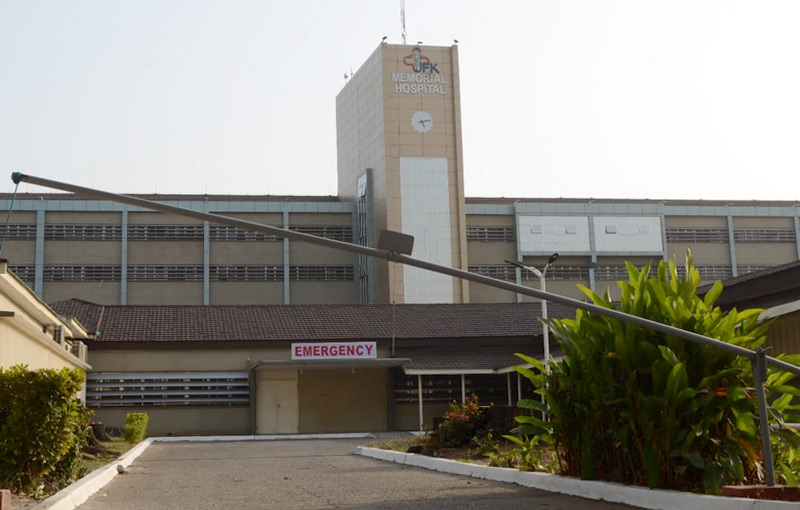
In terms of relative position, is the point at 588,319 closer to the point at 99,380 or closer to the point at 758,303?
the point at 758,303

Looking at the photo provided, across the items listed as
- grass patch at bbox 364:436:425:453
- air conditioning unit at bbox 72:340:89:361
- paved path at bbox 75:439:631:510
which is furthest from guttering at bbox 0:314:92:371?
grass patch at bbox 364:436:425:453

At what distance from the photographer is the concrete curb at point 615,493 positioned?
10.2m

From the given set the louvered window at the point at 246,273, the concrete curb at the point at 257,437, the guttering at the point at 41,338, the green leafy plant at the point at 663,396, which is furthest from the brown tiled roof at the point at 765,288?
the louvered window at the point at 246,273

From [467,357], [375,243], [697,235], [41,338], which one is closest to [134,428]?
[41,338]

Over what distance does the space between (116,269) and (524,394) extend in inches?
1230

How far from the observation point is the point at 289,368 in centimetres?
4372

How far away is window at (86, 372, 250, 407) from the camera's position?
41.9 m

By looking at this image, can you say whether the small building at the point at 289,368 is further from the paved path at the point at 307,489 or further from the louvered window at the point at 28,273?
the paved path at the point at 307,489

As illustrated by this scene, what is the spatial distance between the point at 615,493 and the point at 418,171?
54.8 metres

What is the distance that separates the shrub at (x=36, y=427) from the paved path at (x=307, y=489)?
825 millimetres

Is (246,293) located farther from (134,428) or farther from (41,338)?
(41,338)

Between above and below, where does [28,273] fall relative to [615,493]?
above

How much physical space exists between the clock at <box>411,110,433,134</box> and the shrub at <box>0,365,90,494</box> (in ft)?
174

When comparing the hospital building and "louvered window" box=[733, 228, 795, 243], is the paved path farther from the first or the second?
"louvered window" box=[733, 228, 795, 243]
